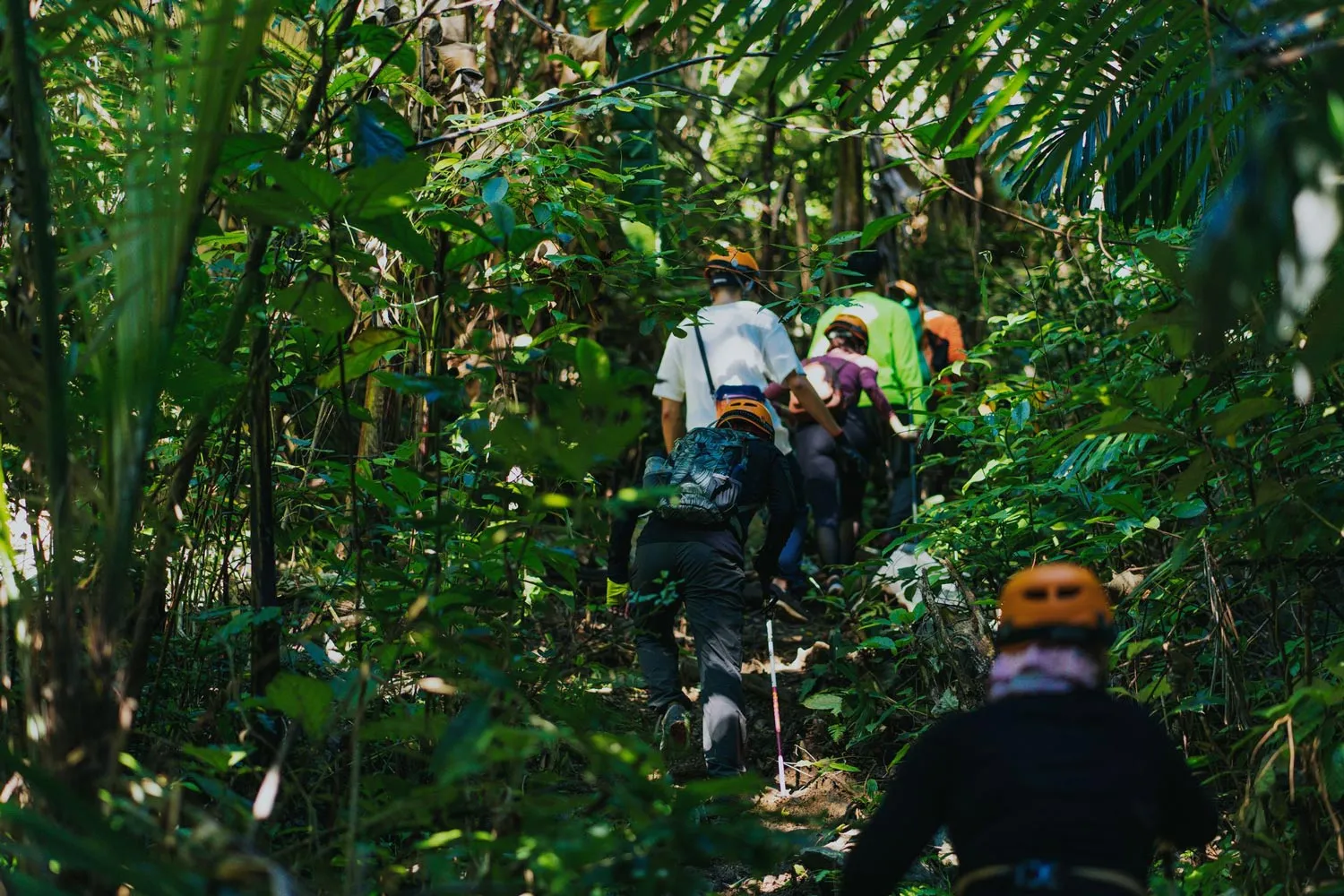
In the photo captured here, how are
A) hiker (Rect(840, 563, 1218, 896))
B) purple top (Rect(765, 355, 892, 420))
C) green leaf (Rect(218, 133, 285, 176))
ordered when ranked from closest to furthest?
hiker (Rect(840, 563, 1218, 896)) → green leaf (Rect(218, 133, 285, 176)) → purple top (Rect(765, 355, 892, 420))

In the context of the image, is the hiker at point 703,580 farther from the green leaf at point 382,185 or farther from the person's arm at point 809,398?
the green leaf at point 382,185

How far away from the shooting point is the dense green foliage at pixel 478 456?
2.04m

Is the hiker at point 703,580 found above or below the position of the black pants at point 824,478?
below

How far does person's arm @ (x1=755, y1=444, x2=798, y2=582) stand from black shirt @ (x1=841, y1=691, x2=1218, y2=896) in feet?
9.99

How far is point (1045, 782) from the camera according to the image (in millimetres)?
2266

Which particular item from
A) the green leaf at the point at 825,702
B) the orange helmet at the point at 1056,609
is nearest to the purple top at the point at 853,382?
the green leaf at the point at 825,702

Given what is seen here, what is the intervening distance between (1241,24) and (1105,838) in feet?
5.56

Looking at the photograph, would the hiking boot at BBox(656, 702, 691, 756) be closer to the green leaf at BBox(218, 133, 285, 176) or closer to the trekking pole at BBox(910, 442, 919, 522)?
the trekking pole at BBox(910, 442, 919, 522)

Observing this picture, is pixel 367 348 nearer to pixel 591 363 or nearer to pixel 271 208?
pixel 271 208

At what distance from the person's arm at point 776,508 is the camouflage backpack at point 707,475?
0.95ft

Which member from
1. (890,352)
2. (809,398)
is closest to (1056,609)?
(809,398)

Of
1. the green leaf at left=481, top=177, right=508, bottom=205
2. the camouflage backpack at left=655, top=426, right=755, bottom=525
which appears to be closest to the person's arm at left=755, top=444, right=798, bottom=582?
the camouflage backpack at left=655, top=426, right=755, bottom=525

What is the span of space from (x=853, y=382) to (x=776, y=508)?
2588mm

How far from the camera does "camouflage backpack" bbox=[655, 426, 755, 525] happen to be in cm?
506
